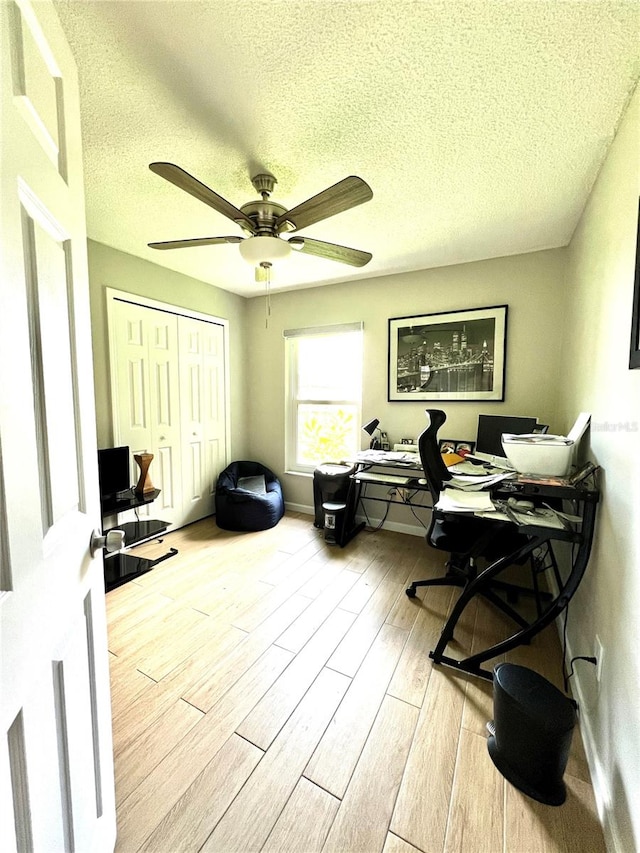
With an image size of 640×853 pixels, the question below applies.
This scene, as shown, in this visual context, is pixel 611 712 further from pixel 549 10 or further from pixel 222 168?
pixel 222 168

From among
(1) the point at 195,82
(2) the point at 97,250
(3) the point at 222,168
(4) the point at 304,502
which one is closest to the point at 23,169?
(1) the point at 195,82

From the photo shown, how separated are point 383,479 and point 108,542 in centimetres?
218

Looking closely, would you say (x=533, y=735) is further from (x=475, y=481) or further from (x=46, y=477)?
(x=46, y=477)

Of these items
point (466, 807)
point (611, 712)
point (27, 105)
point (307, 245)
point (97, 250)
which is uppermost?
point (97, 250)

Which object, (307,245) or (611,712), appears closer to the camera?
(611,712)

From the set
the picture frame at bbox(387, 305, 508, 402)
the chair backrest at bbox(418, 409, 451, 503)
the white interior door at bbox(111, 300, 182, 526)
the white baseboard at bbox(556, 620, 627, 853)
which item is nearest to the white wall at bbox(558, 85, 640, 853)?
the white baseboard at bbox(556, 620, 627, 853)

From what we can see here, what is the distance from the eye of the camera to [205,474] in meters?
3.59

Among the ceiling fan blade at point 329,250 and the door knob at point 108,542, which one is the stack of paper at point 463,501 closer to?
the door knob at point 108,542

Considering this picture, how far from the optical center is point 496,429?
264 cm

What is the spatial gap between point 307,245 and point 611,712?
2.30 metres

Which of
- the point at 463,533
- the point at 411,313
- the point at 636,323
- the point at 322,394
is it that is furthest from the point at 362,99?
the point at 322,394

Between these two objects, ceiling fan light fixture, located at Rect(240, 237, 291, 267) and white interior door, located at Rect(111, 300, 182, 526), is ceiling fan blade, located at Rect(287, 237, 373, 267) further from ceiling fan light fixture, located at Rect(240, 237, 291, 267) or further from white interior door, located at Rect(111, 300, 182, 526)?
white interior door, located at Rect(111, 300, 182, 526)

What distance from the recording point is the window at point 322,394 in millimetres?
3496

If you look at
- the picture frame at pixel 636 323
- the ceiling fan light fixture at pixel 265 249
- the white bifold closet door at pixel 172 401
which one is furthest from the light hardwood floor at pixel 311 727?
the ceiling fan light fixture at pixel 265 249
